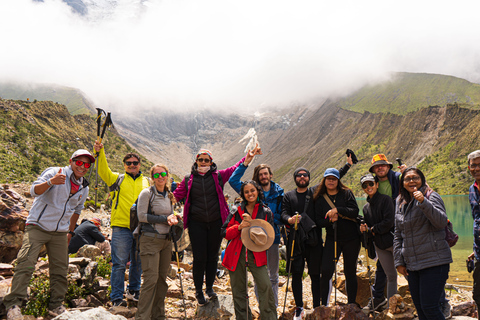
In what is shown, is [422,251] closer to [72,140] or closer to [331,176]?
[331,176]

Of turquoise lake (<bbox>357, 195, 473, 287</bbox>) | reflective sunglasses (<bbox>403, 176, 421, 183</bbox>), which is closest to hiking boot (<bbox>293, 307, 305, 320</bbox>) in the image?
reflective sunglasses (<bbox>403, 176, 421, 183</bbox>)

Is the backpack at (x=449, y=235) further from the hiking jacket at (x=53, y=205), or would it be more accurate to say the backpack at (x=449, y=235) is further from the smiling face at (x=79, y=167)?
the hiking jacket at (x=53, y=205)

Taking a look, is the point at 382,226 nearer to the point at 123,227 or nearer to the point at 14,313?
the point at 123,227

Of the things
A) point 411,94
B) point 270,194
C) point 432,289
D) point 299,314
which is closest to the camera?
point 432,289

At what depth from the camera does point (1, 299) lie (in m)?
4.48

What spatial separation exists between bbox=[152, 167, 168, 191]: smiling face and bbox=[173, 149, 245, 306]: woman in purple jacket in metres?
0.55

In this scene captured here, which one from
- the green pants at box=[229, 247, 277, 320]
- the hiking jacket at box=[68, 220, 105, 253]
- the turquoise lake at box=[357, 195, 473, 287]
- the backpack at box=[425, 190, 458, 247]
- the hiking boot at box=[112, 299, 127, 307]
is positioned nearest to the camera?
the backpack at box=[425, 190, 458, 247]

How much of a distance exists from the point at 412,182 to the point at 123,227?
4744mm

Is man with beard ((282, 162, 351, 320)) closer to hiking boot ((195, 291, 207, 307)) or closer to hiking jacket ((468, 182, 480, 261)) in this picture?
hiking boot ((195, 291, 207, 307))

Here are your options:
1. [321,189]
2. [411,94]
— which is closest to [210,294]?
[321,189]

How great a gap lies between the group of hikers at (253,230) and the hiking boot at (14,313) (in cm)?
1

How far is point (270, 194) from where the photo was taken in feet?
20.3

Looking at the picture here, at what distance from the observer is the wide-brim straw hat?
4902 millimetres

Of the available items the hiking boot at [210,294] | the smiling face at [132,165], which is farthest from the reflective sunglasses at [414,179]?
the smiling face at [132,165]
